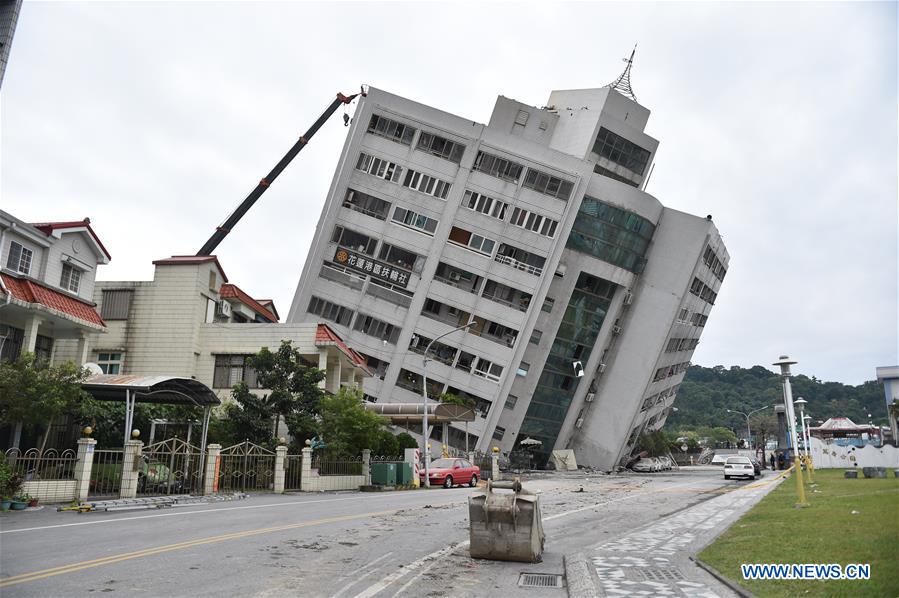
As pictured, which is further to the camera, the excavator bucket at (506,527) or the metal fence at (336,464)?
the metal fence at (336,464)

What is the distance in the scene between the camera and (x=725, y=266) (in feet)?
237

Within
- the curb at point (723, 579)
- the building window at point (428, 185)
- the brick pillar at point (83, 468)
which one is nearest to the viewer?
the curb at point (723, 579)

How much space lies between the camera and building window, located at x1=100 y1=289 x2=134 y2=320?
35938mm

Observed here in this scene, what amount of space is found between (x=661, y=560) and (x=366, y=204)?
47572mm

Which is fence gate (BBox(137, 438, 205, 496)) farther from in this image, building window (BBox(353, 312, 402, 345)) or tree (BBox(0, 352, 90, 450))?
building window (BBox(353, 312, 402, 345))

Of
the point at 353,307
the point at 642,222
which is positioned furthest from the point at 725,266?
the point at 353,307

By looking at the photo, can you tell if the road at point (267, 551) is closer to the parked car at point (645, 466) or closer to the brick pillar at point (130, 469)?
the brick pillar at point (130, 469)

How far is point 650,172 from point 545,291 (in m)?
22.7

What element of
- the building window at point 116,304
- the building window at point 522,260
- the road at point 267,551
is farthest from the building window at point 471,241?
the road at point 267,551

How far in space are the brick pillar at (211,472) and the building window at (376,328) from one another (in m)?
31.0

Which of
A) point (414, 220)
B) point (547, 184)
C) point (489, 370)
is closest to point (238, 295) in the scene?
point (414, 220)

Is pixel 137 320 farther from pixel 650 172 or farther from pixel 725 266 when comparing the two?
pixel 725 266

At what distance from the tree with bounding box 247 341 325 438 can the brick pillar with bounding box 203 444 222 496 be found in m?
6.34

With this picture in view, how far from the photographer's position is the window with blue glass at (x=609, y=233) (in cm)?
5494
